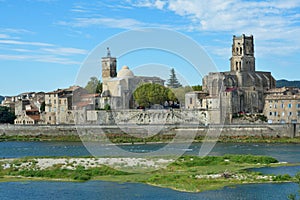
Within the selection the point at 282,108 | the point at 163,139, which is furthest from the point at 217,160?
the point at 282,108

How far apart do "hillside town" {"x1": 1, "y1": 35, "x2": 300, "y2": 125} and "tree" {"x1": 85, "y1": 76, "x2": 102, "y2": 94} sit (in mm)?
4160

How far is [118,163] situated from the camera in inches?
1508

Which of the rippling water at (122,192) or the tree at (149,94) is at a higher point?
the tree at (149,94)

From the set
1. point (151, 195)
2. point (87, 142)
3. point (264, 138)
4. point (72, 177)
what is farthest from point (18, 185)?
point (264, 138)

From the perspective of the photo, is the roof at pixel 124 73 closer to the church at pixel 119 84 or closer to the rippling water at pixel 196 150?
the church at pixel 119 84

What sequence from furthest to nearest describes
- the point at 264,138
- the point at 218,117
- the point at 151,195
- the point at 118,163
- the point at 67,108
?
the point at 67,108, the point at 218,117, the point at 264,138, the point at 118,163, the point at 151,195

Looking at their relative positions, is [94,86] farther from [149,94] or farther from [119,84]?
[149,94]

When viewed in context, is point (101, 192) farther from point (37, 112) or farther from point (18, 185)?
point (37, 112)

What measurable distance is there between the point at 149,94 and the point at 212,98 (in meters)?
10.3

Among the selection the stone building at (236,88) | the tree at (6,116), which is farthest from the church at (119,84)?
the tree at (6,116)

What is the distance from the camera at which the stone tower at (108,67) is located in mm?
89188

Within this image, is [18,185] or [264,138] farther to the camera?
[264,138]

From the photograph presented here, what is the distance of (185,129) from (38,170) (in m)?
32.4

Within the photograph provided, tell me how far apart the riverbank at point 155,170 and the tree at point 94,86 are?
49.7m
